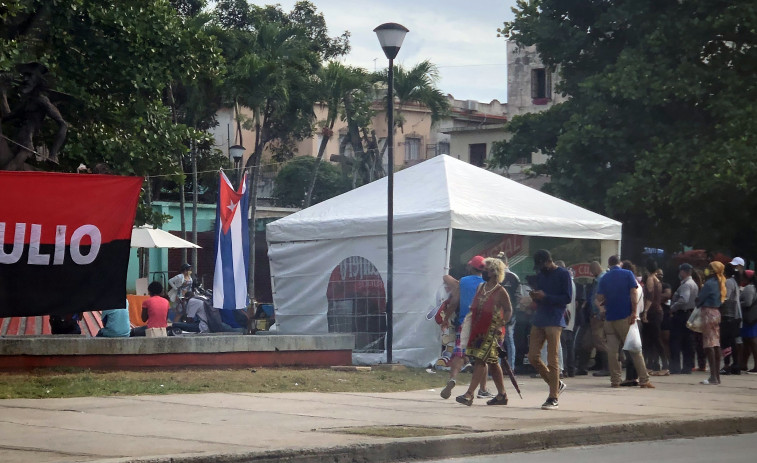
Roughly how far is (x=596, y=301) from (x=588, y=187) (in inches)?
477

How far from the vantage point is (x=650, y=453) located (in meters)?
9.73

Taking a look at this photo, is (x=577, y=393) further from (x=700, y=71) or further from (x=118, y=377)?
(x=700, y=71)

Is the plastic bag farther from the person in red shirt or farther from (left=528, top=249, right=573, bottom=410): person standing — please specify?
the person in red shirt

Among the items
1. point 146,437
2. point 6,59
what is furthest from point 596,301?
point 6,59

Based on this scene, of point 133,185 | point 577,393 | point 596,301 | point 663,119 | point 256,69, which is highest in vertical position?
point 256,69

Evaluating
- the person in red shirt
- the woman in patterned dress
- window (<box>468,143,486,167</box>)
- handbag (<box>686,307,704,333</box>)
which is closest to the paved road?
the woman in patterned dress

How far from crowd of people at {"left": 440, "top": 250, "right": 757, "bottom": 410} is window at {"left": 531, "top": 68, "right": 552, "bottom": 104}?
42.0 metres

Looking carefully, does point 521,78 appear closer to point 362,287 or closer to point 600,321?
point 362,287

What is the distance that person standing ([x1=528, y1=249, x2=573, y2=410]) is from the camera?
40.6 feet

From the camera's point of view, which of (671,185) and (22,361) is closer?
(22,361)

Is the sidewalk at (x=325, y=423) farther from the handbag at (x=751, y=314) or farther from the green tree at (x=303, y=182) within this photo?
the green tree at (x=303, y=182)

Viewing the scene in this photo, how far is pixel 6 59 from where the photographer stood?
19.0m

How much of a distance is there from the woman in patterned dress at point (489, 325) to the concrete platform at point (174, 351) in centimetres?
437

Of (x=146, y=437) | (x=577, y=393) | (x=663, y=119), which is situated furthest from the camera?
(x=663, y=119)
